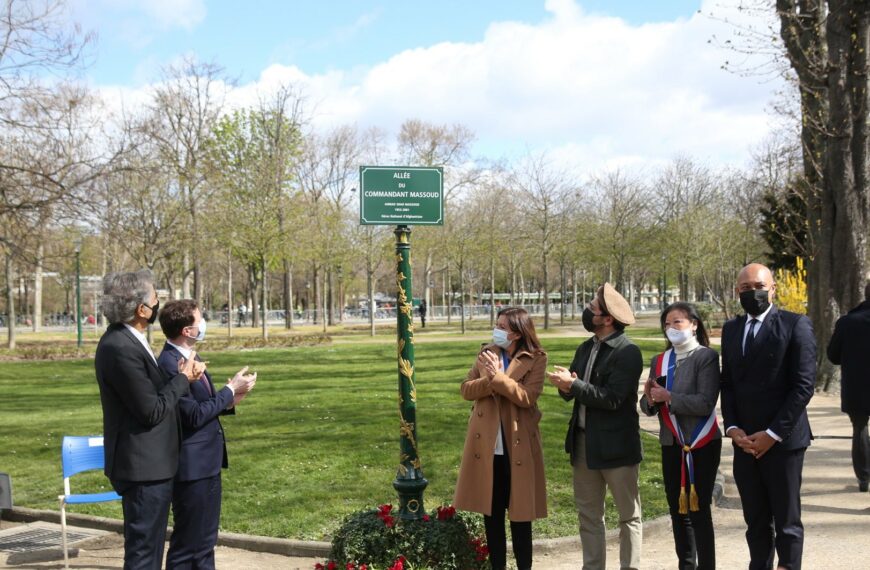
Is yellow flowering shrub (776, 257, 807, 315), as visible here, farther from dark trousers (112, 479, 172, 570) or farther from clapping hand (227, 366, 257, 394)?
dark trousers (112, 479, 172, 570)

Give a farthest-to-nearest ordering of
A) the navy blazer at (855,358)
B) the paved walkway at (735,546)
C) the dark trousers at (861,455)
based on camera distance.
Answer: the dark trousers at (861,455) < the navy blazer at (855,358) < the paved walkway at (735,546)

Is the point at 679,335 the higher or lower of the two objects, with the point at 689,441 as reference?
higher

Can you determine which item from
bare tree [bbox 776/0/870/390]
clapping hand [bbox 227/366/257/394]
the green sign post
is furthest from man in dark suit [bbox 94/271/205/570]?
bare tree [bbox 776/0/870/390]

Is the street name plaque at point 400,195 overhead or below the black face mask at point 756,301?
overhead

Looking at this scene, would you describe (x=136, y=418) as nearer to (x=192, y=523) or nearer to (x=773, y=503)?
(x=192, y=523)

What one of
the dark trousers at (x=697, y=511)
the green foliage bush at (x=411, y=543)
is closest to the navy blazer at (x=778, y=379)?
the dark trousers at (x=697, y=511)

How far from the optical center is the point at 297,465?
9.11 meters

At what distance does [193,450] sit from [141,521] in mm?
522

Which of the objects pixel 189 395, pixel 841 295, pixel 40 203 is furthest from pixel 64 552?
pixel 841 295

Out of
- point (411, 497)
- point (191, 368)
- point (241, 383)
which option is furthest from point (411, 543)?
point (191, 368)

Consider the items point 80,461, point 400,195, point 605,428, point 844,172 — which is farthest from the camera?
point 844,172

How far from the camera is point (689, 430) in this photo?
5027 millimetres

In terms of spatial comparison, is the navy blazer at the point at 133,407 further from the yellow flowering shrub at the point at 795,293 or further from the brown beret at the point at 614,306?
the yellow flowering shrub at the point at 795,293

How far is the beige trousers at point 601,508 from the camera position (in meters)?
4.95
